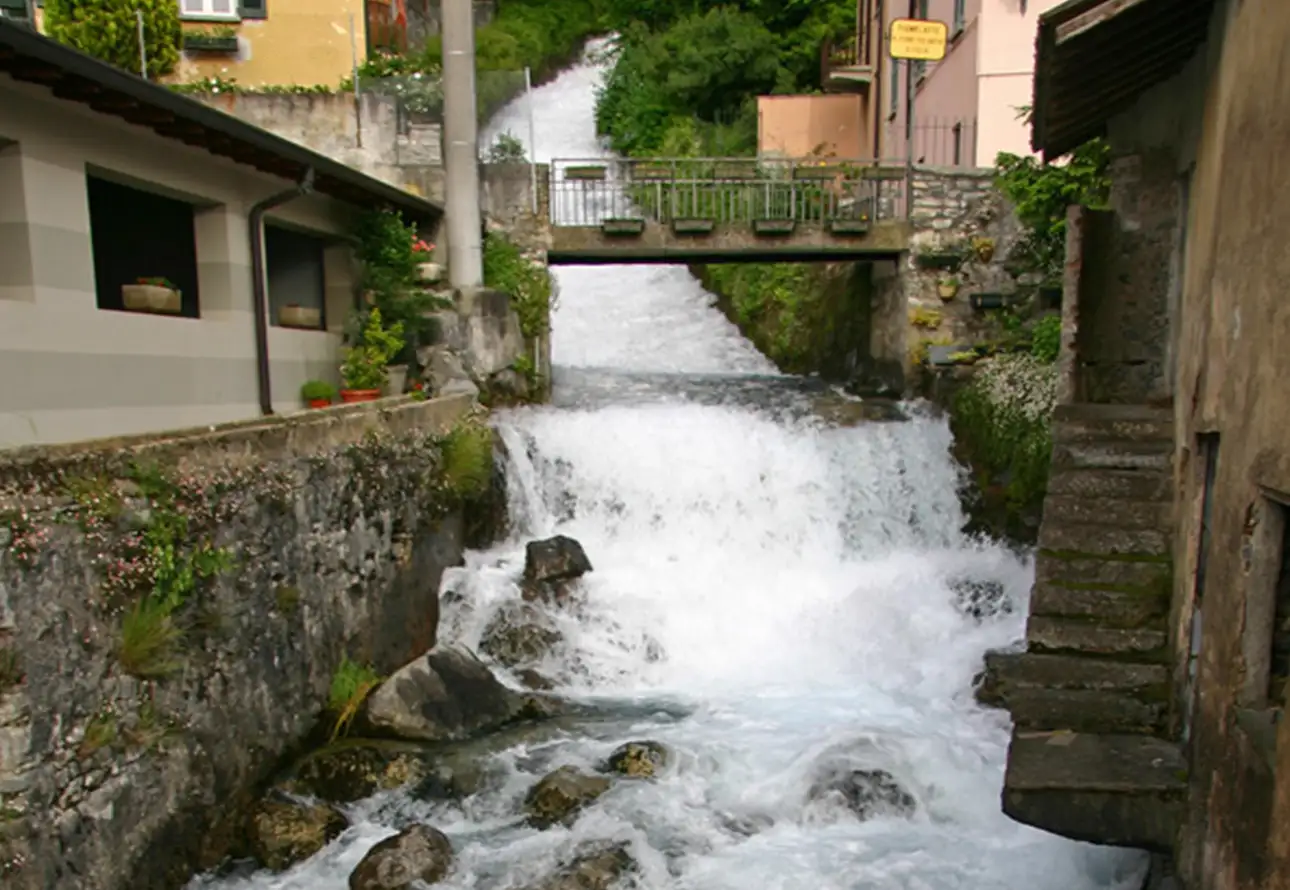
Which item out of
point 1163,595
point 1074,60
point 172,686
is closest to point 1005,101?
point 1074,60

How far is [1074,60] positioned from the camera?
614cm

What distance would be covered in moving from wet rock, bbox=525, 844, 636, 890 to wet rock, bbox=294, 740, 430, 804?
64.1 inches

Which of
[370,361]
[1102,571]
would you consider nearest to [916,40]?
[370,361]

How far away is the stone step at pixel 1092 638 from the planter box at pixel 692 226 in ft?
30.5

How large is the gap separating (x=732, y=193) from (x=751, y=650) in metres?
8.03

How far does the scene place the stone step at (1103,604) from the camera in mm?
5859

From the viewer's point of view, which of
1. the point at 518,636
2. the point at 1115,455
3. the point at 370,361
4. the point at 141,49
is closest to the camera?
the point at 1115,455

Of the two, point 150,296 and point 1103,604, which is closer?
point 1103,604

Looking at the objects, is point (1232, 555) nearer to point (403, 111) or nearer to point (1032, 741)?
point (1032, 741)

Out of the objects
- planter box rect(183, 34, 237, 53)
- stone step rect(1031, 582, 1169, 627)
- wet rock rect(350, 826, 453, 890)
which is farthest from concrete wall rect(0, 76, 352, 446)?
planter box rect(183, 34, 237, 53)

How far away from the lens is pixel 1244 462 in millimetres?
4266

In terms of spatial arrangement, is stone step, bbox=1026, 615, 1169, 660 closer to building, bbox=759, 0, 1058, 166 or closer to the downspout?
the downspout

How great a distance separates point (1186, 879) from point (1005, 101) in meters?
13.6

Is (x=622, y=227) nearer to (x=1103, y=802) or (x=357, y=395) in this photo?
(x=357, y=395)
